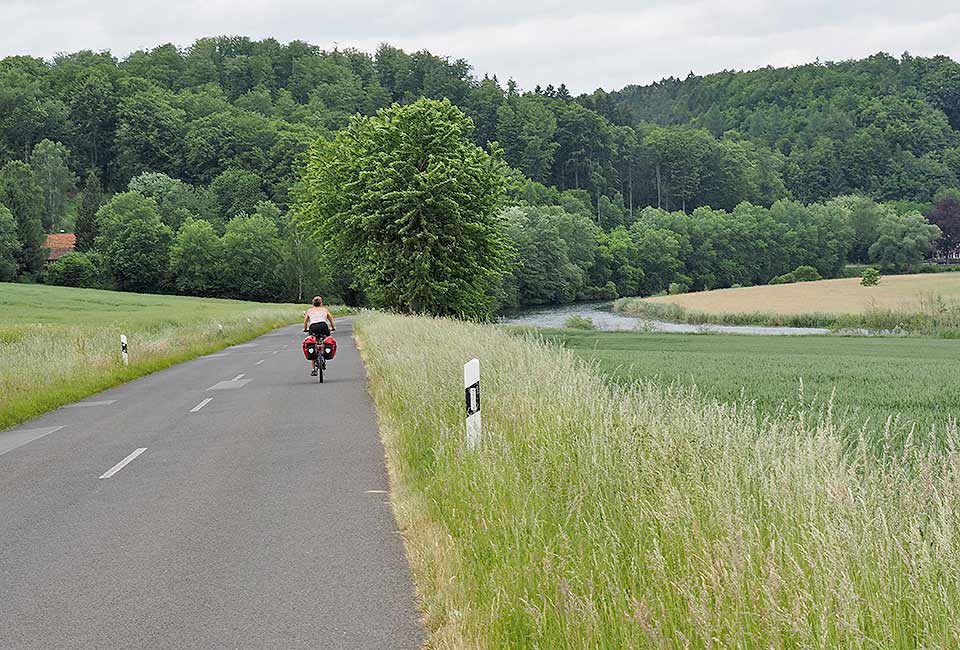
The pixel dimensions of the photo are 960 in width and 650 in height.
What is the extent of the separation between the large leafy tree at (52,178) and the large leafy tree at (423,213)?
113053 millimetres

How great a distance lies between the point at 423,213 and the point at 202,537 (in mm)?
36055

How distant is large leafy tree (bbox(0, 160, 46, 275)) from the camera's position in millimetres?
109438

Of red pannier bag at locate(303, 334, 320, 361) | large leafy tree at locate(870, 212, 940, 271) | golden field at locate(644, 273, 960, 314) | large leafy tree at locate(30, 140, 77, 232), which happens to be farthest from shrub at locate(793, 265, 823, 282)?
red pannier bag at locate(303, 334, 320, 361)

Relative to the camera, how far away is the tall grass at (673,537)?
398 centimetres

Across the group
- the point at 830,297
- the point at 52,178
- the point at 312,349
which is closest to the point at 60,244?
the point at 52,178

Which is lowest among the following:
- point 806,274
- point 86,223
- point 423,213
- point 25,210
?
point 806,274

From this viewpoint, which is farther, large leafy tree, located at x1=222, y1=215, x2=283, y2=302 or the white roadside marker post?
large leafy tree, located at x1=222, y1=215, x2=283, y2=302

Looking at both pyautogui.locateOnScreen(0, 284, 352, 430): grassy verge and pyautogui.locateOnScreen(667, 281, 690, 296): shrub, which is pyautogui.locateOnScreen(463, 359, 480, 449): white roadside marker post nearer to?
pyautogui.locateOnScreen(0, 284, 352, 430): grassy verge

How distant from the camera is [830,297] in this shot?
90.1 meters

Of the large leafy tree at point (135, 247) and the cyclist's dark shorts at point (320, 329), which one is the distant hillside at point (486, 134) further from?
the cyclist's dark shorts at point (320, 329)

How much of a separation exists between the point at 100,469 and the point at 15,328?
3304cm

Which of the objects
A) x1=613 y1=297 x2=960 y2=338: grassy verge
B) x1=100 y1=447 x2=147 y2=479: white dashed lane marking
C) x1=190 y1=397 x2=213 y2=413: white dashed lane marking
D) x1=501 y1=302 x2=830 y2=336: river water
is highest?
x1=100 y1=447 x2=147 y2=479: white dashed lane marking

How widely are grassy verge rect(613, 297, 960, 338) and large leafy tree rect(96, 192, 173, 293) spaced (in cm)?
5880

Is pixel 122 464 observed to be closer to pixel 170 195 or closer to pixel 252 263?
pixel 252 263
